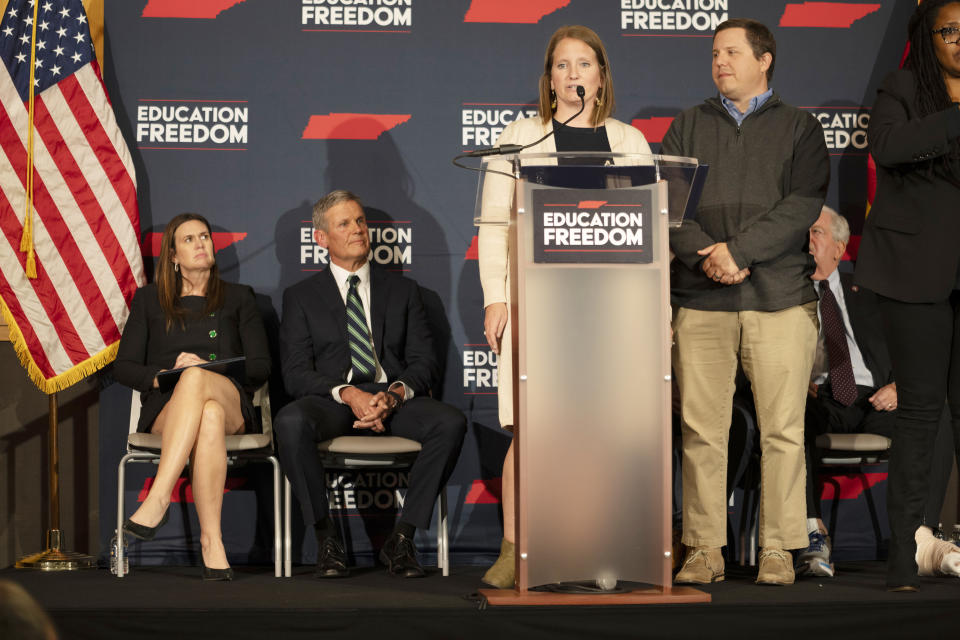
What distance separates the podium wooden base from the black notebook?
1.76 metres

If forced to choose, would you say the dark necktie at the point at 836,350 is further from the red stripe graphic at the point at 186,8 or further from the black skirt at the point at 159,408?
the red stripe graphic at the point at 186,8

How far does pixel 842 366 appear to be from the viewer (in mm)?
4492

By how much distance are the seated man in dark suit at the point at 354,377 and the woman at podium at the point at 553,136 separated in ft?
1.66

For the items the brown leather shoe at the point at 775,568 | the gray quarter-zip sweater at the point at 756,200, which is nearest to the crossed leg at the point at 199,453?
the gray quarter-zip sweater at the point at 756,200

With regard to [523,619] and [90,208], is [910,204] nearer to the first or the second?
[523,619]

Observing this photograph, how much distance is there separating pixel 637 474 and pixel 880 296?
98 cm


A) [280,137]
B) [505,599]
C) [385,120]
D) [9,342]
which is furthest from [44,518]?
[505,599]

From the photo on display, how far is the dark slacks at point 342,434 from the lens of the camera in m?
4.12

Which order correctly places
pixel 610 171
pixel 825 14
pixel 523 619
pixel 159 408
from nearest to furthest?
pixel 523 619 → pixel 610 171 → pixel 159 408 → pixel 825 14

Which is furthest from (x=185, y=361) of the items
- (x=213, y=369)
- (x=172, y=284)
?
(x=172, y=284)

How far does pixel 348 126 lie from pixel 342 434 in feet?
4.78

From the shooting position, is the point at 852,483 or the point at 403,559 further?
the point at 852,483

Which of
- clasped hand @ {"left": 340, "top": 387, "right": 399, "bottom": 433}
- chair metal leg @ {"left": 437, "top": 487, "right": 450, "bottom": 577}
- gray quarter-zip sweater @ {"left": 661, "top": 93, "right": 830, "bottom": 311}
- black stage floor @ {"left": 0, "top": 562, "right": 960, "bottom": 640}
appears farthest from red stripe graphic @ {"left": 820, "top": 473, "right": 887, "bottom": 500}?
clasped hand @ {"left": 340, "top": 387, "right": 399, "bottom": 433}

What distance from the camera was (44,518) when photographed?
4.72 metres
